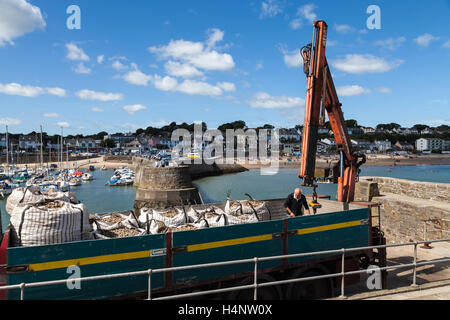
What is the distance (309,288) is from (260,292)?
1.25 meters

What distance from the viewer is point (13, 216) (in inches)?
197

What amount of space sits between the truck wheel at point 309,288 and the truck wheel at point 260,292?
1.14 ft

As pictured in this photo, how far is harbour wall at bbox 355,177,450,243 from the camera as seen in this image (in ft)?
40.2

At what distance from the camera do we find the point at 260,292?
600cm

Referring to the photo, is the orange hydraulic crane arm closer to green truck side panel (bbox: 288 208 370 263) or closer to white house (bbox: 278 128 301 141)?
green truck side panel (bbox: 288 208 370 263)

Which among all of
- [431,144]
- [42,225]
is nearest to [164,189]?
[42,225]

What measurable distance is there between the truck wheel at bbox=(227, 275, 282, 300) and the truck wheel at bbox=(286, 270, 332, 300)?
348 mm

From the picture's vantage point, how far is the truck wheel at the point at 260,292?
19.0ft

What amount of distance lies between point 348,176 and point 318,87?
3.10 meters

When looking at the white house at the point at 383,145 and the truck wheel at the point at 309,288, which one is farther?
the white house at the point at 383,145

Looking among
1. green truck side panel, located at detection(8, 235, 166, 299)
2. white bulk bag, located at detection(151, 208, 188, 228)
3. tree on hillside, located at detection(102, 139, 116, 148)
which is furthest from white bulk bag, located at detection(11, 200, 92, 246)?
tree on hillside, located at detection(102, 139, 116, 148)

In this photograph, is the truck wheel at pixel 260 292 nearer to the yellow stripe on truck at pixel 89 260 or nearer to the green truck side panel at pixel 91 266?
the green truck side panel at pixel 91 266

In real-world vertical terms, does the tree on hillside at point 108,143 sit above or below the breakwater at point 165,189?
above

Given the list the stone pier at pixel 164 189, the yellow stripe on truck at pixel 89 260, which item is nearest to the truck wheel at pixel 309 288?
the yellow stripe on truck at pixel 89 260
